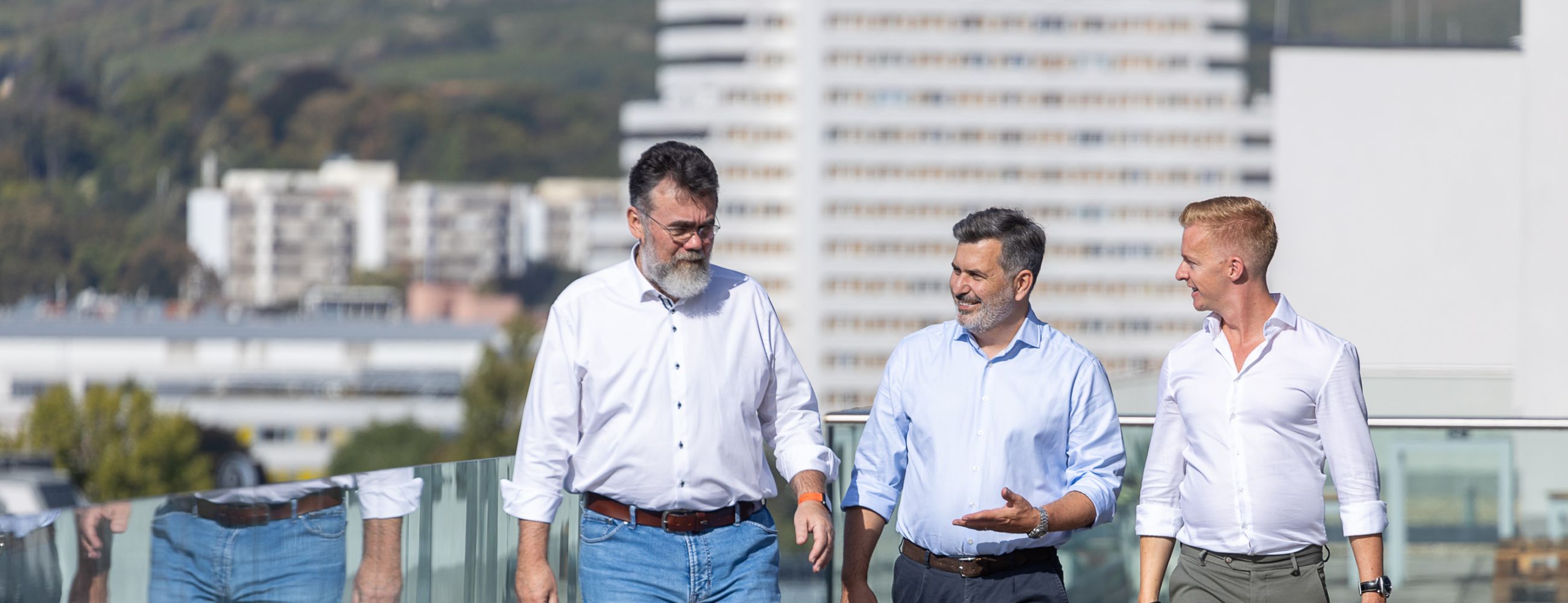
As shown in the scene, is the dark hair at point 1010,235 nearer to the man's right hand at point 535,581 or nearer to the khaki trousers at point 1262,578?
the khaki trousers at point 1262,578

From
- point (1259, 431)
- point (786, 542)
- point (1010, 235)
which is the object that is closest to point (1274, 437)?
point (1259, 431)

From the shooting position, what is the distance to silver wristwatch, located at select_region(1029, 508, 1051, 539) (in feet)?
11.6

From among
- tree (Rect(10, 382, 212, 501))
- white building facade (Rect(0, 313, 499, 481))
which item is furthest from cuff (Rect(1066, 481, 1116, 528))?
white building facade (Rect(0, 313, 499, 481))

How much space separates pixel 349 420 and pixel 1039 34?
5299 cm

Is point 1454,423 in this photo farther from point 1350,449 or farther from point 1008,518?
point 1008,518

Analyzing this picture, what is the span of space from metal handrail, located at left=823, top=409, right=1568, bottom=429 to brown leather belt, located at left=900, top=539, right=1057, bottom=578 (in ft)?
5.63

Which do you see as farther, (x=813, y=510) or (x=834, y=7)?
(x=834, y=7)

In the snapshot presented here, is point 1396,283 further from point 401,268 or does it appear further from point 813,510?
point 401,268

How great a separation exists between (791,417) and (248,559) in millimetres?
1204

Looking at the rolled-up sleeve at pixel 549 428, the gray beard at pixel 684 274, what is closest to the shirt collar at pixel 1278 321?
the gray beard at pixel 684 274

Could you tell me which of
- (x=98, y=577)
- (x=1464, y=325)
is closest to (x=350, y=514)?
(x=98, y=577)

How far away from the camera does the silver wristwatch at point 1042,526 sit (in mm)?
3521

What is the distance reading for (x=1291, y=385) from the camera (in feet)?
11.4

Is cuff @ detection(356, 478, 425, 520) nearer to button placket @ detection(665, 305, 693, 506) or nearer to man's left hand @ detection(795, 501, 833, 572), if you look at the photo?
button placket @ detection(665, 305, 693, 506)
